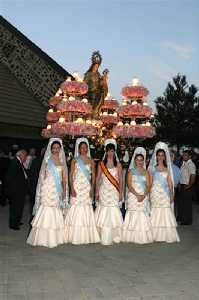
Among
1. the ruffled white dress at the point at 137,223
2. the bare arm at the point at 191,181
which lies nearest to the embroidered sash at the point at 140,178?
the ruffled white dress at the point at 137,223

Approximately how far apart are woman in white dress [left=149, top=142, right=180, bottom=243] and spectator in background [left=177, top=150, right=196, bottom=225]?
2369 mm

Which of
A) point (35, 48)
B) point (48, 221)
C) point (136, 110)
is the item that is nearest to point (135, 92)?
point (136, 110)

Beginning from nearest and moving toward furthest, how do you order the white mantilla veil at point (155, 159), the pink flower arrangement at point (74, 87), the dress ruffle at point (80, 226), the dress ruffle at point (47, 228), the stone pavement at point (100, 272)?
1. the stone pavement at point (100, 272)
2. the dress ruffle at point (47, 228)
3. the dress ruffle at point (80, 226)
4. the white mantilla veil at point (155, 159)
5. the pink flower arrangement at point (74, 87)

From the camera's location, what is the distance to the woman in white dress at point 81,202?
869 centimetres

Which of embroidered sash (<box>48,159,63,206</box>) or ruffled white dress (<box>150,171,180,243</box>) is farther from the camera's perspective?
ruffled white dress (<box>150,171,180,243</box>)

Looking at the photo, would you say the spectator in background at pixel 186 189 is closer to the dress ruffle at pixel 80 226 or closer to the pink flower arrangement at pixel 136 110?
the pink flower arrangement at pixel 136 110

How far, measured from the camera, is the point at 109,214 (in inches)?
349

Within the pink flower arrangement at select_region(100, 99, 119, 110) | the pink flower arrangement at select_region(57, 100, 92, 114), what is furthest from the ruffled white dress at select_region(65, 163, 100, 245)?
the pink flower arrangement at select_region(100, 99, 119, 110)

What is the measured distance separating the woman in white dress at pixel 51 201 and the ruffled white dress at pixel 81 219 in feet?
0.52

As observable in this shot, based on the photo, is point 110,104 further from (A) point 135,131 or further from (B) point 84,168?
(B) point 84,168

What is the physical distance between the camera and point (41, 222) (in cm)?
851

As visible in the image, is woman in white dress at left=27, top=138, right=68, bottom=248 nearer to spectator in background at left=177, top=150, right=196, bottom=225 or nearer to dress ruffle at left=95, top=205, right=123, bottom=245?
dress ruffle at left=95, top=205, right=123, bottom=245

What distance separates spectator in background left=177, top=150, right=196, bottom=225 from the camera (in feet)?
38.4

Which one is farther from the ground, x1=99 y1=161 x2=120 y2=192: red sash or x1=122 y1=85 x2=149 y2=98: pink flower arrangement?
x1=122 y1=85 x2=149 y2=98: pink flower arrangement
